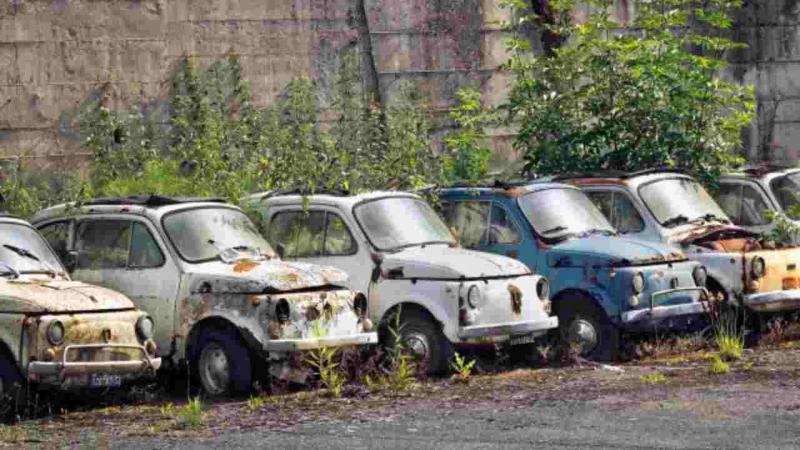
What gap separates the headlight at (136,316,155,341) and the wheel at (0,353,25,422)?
3.40 ft

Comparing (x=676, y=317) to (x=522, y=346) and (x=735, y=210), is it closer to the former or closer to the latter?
(x=522, y=346)

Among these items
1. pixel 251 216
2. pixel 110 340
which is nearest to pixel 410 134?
pixel 251 216

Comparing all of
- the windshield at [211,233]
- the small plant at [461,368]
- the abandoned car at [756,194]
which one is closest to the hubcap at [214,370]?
the windshield at [211,233]

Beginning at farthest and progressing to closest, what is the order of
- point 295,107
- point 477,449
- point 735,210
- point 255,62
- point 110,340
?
point 255,62 → point 735,210 → point 295,107 → point 110,340 → point 477,449

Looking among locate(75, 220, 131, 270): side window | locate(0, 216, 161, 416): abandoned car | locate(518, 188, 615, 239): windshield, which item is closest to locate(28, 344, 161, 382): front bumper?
locate(0, 216, 161, 416): abandoned car

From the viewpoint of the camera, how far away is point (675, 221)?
1767 cm

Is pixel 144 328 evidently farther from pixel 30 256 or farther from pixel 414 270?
pixel 414 270

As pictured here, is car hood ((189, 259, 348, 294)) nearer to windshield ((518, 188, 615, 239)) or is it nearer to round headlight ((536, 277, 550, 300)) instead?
round headlight ((536, 277, 550, 300))

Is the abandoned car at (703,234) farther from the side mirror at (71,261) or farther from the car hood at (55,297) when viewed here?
the car hood at (55,297)

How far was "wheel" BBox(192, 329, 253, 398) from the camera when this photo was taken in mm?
13820

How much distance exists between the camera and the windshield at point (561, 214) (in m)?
16.7

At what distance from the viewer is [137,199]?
1517cm

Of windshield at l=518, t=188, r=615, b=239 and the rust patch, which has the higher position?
windshield at l=518, t=188, r=615, b=239

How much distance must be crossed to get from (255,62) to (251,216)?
7073 mm
